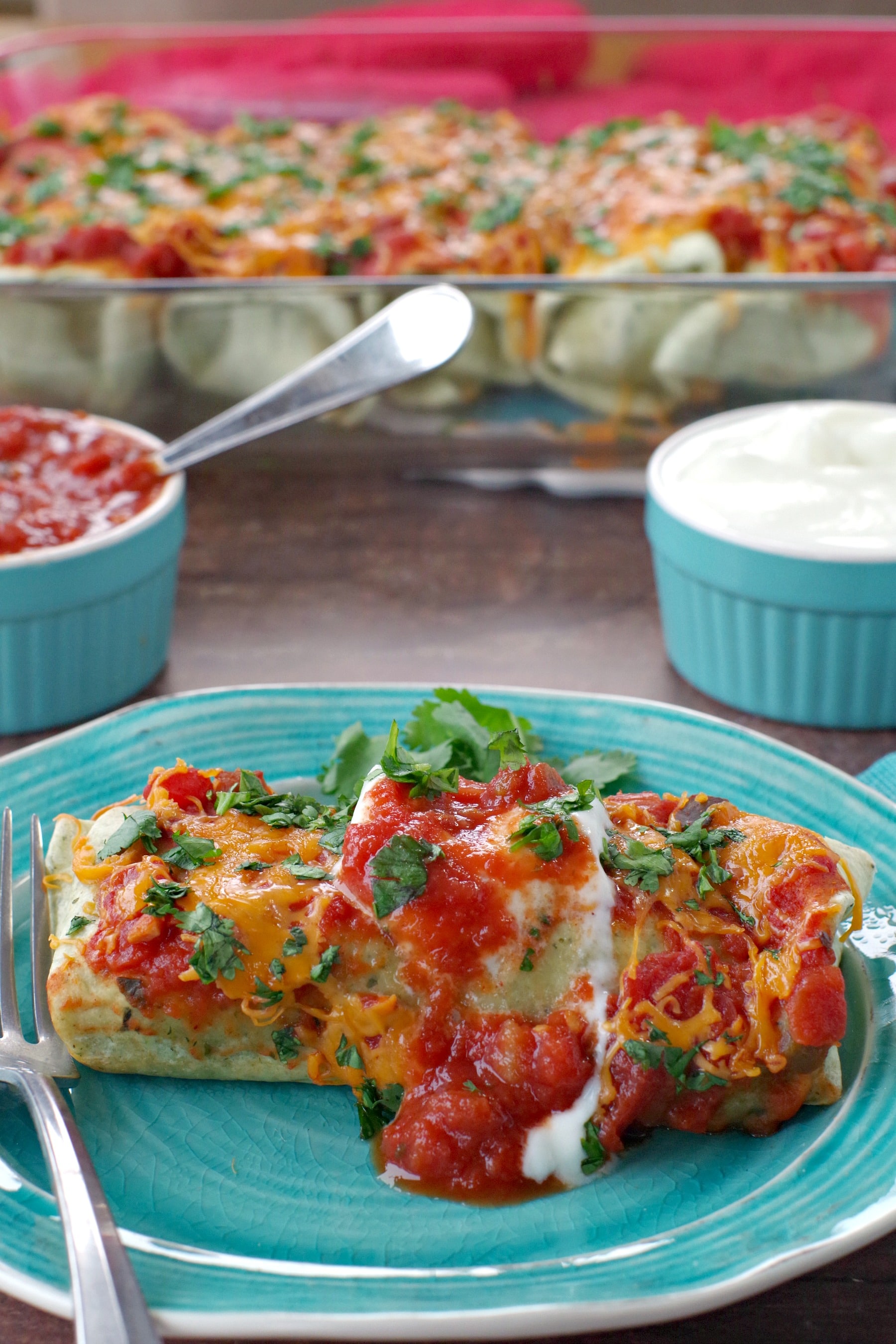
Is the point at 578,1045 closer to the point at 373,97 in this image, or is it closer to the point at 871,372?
the point at 871,372

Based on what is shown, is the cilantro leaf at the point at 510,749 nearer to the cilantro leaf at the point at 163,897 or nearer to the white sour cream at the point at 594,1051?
the white sour cream at the point at 594,1051

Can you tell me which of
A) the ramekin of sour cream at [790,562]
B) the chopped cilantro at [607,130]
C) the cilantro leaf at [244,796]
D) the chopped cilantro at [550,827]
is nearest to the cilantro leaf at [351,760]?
the cilantro leaf at [244,796]

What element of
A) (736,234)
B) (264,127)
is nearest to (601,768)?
(736,234)

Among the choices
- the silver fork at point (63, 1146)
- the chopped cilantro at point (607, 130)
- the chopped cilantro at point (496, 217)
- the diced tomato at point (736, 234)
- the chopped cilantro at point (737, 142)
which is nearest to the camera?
the silver fork at point (63, 1146)

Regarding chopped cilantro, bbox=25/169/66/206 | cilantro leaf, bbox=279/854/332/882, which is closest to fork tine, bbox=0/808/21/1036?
cilantro leaf, bbox=279/854/332/882

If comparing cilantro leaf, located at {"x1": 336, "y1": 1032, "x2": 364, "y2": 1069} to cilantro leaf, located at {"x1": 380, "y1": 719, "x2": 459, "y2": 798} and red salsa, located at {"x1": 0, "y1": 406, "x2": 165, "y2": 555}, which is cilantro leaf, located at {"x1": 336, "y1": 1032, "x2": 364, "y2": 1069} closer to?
cilantro leaf, located at {"x1": 380, "y1": 719, "x2": 459, "y2": 798}

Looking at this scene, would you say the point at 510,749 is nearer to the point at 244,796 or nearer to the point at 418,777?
the point at 418,777
